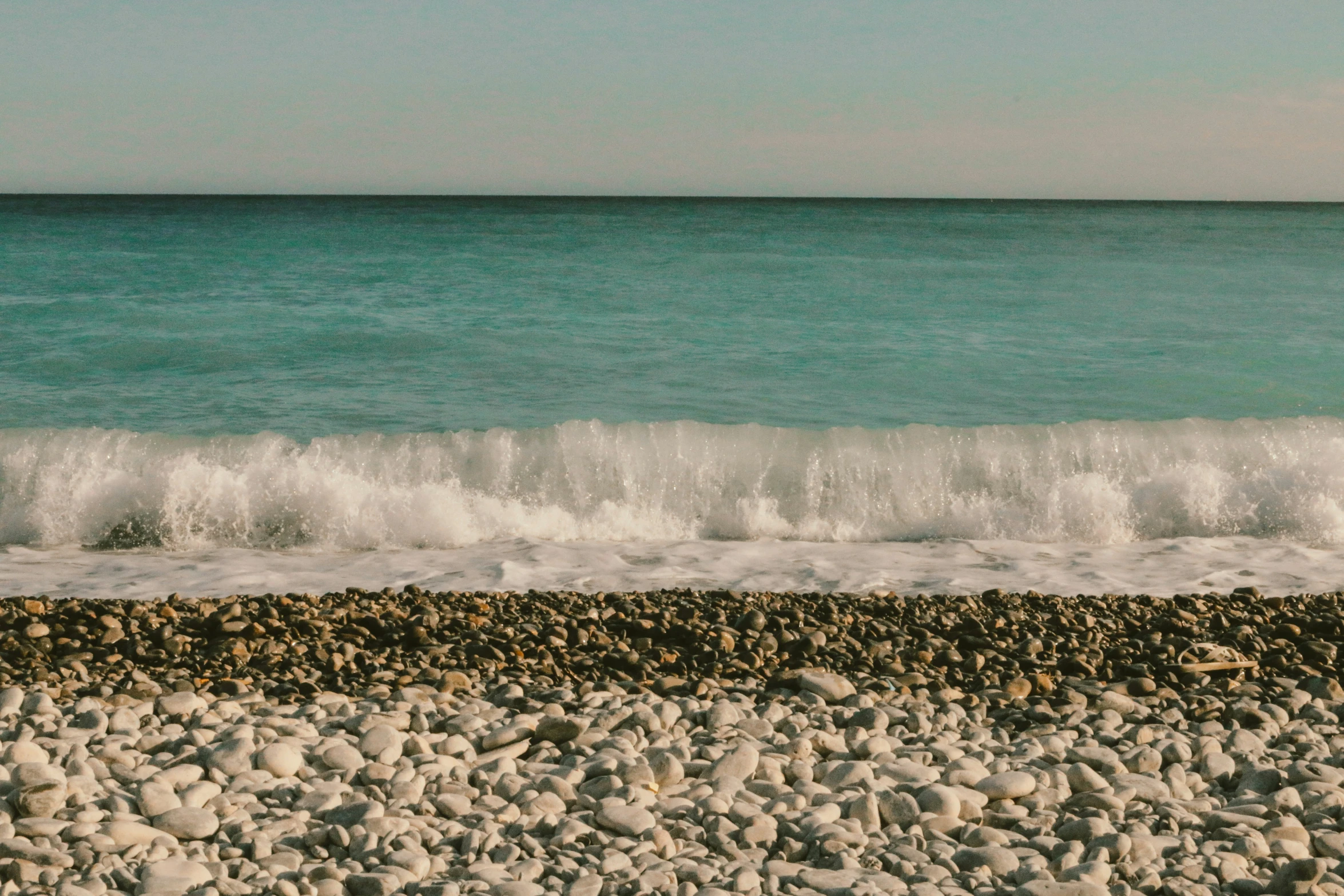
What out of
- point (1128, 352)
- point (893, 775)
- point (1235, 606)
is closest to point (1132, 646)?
point (1235, 606)

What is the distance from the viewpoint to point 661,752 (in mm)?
4555

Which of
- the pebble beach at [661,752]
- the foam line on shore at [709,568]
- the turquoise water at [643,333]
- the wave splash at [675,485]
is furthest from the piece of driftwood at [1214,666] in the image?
the turquoise water at [643,333]

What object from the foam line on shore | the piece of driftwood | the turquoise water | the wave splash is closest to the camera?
the piece of driftwood

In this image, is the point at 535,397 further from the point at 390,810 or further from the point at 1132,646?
the point at 390,810

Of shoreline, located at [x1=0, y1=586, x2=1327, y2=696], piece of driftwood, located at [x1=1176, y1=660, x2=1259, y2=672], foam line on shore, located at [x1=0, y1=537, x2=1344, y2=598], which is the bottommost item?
foam line on shore, located at [x1=0, y1=537, x2=1344, y2=598]

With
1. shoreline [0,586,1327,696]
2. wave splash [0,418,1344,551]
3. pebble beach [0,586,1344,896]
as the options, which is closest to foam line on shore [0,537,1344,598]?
wave splash [0,418,1344,551]

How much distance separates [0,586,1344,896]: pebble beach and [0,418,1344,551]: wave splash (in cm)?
391

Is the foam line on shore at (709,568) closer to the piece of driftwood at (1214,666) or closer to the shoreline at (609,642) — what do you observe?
the shoreline at (609,642)

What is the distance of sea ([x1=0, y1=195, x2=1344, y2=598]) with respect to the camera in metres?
9.57

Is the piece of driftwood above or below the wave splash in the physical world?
above

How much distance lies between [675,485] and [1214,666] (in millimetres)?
6517

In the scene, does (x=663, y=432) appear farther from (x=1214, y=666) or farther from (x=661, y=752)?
(x=661, y=752)

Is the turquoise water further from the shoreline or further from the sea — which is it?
the shoreline

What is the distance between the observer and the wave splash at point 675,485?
10.6m
